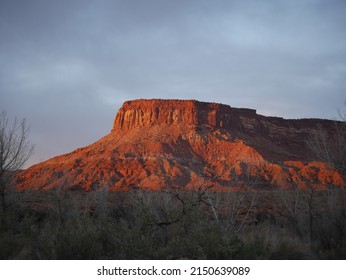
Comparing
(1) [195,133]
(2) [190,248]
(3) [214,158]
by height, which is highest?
(1) [195,133]

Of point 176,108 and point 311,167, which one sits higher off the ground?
point 176,108

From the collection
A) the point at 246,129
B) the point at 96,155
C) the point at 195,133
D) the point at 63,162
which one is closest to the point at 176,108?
the point at 195,133

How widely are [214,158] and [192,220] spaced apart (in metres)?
66.0

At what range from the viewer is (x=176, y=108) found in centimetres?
9038

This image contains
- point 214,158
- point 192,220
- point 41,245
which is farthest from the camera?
point 214,158

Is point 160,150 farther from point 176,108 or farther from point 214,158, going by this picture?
point 176,108

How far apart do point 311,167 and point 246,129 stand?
26199mm

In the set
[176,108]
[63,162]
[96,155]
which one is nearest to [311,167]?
[176,108]

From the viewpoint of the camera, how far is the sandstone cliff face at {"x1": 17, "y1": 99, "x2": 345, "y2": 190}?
204ft

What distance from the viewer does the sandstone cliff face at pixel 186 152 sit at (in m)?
62.1

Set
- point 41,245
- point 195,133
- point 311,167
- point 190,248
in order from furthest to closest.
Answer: point 195,133, point 311,167, point 41,245, point 190,248

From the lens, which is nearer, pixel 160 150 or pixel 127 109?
pixel 160 150

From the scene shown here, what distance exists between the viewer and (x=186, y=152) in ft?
245

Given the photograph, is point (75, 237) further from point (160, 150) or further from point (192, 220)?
point (160, 150)
